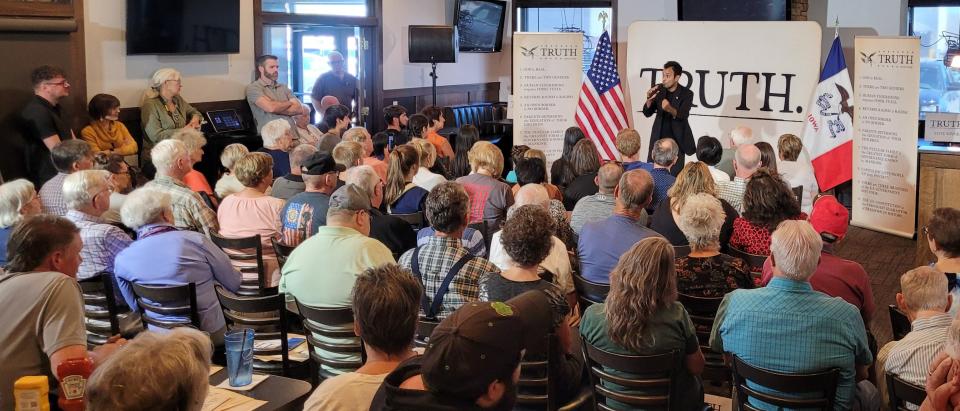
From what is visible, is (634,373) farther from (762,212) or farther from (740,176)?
(740,176)

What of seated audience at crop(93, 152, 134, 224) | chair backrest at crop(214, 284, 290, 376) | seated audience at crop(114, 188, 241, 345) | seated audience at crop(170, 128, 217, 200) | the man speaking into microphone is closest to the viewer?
chair backrest at crop(214, 284, 290, 376)

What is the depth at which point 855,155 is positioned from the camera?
29.6ft

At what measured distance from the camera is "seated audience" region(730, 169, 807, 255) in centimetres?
464

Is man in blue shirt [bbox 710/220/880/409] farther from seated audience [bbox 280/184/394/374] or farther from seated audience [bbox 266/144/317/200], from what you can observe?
seated audience [bbox 266/144/317/200]

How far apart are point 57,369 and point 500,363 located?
1.61 m

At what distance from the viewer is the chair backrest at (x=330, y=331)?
3674mm

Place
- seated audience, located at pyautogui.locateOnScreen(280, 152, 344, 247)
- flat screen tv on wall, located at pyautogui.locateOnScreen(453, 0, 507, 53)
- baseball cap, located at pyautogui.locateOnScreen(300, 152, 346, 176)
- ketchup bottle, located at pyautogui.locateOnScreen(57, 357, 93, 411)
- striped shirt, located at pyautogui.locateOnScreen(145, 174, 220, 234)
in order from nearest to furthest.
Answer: ketchup bottle, located at pyautogui.locateOnScreen(57, 357, 93, 411), seated audience, located at pyautogui.locateOnScreen(280, 152, 344, 247), baseball cap, located at pyautogui.locateOnScreen(300, 152, 346, 176), striped shirt, located at pyautogui.locateOnScreen(145, 174, 220, 234), flat screen tv on wall, located at pyautogui.locateOnScreen(453, 0, 507, 53)

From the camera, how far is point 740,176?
6.21 m

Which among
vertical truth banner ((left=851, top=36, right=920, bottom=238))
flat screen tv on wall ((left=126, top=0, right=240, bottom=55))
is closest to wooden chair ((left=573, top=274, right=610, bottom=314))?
vertical truth banner ((left=851, top=36, right=920, bottom=238))

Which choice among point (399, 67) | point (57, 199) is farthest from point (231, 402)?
point (399, 67)

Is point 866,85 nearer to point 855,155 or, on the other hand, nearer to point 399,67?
point 855,155

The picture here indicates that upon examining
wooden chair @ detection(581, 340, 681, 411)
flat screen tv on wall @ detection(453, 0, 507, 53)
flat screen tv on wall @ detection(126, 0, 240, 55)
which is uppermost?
flat screen tv on wall @ detection(453, 0, 507, 53)

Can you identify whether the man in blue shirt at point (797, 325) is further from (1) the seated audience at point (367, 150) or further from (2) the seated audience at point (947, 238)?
(1) the seated audience at point (367, 150)

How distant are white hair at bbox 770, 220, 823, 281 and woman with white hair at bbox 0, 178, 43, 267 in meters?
3.38
